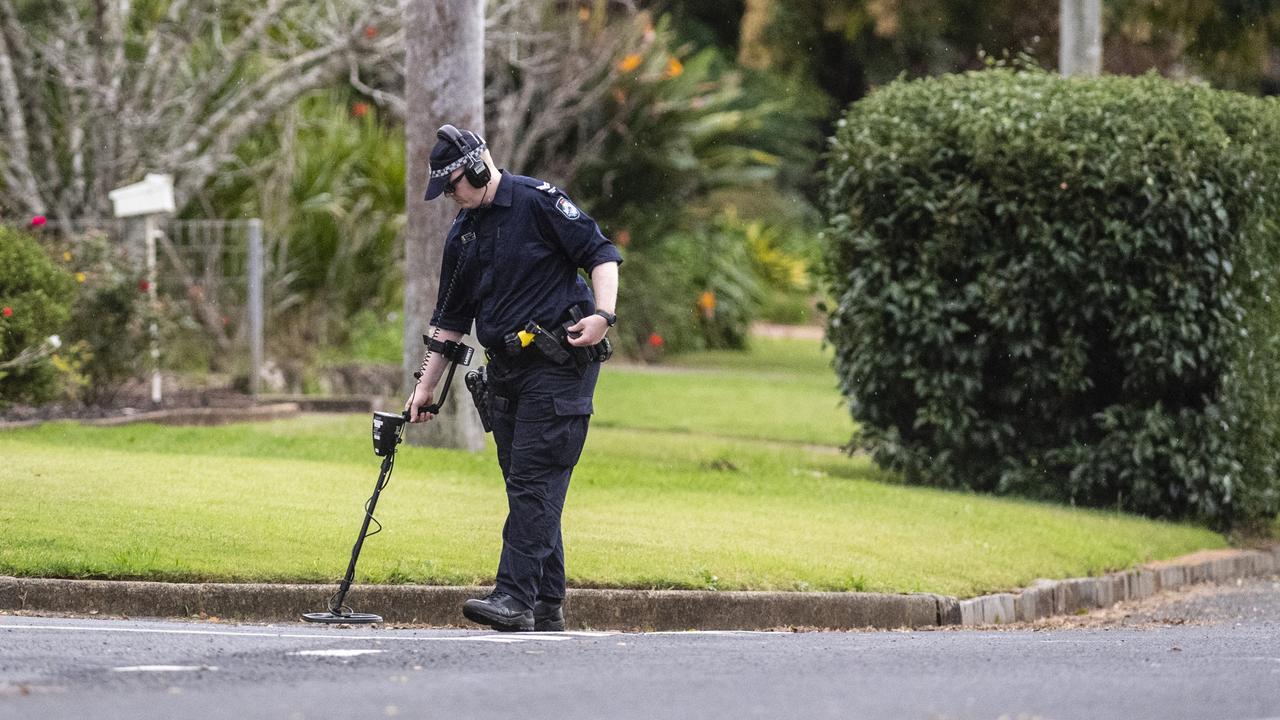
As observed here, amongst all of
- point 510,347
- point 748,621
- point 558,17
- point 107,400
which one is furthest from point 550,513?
point 558,17

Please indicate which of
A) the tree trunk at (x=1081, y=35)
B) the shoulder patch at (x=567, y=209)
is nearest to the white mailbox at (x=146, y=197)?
the tree trunk at (x=1081, y=35)

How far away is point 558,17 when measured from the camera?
25.8m

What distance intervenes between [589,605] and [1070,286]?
232 inches

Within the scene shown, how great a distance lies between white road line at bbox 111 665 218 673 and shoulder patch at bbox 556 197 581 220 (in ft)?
7.62

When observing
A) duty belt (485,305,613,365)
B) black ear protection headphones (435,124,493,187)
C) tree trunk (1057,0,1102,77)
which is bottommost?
duty belt (485,305,613,365)

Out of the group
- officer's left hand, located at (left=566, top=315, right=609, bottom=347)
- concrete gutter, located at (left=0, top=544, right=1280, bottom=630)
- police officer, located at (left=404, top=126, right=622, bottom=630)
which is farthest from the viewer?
concrete gutter, located at (left=0, top=544, right=1280, bottom=630)

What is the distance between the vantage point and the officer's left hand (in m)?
7.46

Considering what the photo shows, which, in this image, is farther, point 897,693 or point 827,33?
point 827,33

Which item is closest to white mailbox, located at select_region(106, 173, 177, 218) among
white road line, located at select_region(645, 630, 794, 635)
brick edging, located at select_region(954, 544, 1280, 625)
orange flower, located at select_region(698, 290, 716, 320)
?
brick edging, located at select_region(954, 544, 1280, 625)

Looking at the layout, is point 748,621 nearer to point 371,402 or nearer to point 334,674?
point 334,674

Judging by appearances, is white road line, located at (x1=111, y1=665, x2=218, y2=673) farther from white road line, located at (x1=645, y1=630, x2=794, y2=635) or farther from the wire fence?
the wire fence

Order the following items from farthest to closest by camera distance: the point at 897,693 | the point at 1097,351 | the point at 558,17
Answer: the point at 558,17
the point at 1097,351
the point at 897,693

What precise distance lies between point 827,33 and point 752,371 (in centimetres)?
549

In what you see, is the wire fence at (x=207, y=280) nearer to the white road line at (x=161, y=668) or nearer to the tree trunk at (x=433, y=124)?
the tree trunk at (x=433, y=124)
